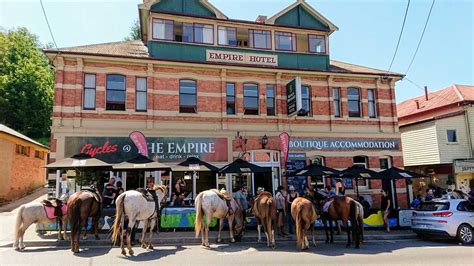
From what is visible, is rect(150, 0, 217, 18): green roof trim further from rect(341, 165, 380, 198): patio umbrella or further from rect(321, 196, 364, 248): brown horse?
rect(321, 196, 364, 248): brown horse

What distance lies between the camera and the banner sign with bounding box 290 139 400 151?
19.2m

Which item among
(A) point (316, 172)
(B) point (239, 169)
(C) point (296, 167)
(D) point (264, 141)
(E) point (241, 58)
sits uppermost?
(E) point (241, 58)

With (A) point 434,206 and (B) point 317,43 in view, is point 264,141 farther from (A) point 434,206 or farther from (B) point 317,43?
(A) point 434,206

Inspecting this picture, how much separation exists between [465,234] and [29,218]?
15.4 metres

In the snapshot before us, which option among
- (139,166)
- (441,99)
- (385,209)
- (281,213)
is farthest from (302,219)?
(441,99)

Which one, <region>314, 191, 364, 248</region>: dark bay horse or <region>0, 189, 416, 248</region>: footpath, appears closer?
<region>0, 189, 416, 248</region>: footpath

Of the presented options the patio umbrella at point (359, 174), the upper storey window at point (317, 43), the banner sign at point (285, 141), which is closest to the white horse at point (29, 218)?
the banner sign at point (285, 141)

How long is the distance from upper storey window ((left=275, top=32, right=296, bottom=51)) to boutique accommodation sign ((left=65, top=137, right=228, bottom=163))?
690 centimetres

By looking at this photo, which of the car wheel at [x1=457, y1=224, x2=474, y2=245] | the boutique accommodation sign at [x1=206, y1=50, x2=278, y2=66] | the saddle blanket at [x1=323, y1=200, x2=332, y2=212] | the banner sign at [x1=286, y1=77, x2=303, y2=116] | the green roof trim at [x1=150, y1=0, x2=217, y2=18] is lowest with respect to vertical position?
the car wheel at [x1=457, y1=224, x2=474, y2=245]

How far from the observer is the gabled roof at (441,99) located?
24.4 m

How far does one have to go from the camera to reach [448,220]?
12.5 m

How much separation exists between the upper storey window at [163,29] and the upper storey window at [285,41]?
20.8 ft

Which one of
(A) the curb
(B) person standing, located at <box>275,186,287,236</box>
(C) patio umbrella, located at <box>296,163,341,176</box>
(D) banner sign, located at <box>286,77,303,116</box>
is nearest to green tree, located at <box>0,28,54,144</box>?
(A) the curb

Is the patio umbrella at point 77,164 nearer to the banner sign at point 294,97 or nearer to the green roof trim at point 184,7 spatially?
the green roof trim at point 184,7
